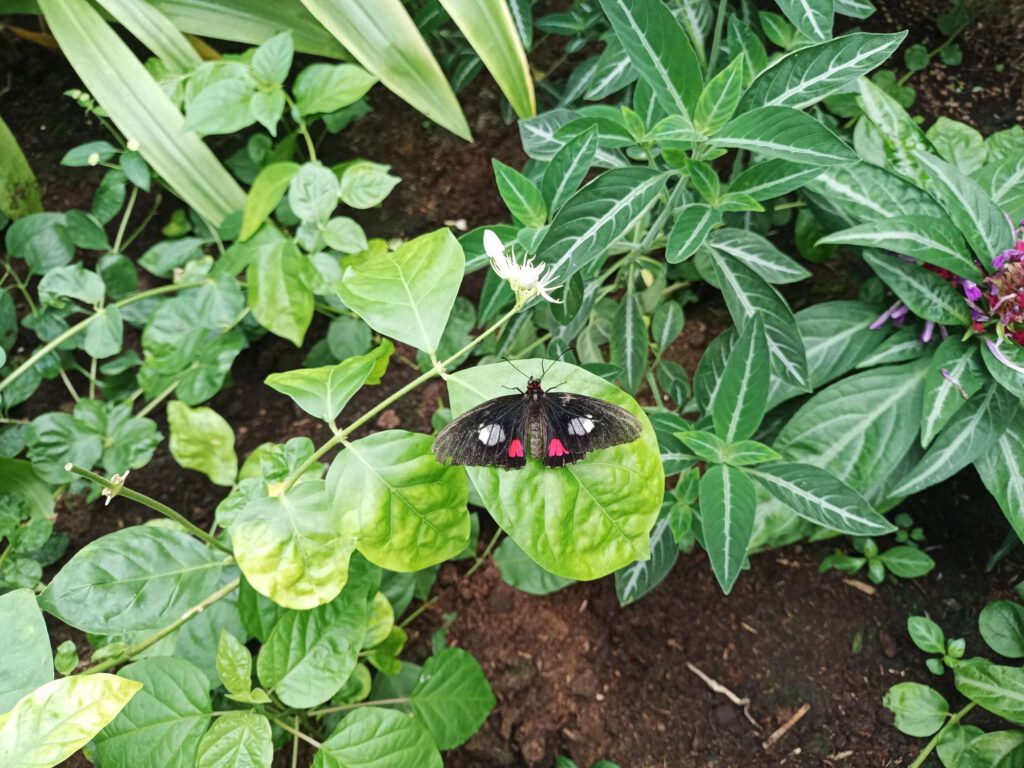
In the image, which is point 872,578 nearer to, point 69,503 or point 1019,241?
point 1019,241

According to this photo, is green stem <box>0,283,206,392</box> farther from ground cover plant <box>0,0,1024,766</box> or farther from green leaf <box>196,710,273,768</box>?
green leaf <box>196,710,273,768</box>

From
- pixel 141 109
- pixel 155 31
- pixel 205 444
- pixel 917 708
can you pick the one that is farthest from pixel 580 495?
pixel 155 31

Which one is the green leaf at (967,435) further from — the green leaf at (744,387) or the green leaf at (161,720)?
the green leaf at (161,720)

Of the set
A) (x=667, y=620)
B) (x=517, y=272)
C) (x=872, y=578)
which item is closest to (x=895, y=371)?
(x=872, y=578)

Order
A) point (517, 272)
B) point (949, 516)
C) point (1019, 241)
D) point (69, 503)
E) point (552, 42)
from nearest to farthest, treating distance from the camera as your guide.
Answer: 1. point (517, 272)
2. point (1019, 241)
3. point (949, 516)
4. point (69, 503)
5. point (552, 42)

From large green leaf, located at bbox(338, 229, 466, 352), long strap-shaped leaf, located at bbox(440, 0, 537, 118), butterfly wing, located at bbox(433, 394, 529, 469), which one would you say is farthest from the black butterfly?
long strap-shaped leaf, located at bbox(440, 0, 537, 118)

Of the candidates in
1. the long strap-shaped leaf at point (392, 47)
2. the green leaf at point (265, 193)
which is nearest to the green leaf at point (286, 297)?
the green leaf at point (265, 193)
